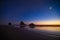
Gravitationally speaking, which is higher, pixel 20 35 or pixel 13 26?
pixel 13 26

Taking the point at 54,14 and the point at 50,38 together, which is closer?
the point at 50,38

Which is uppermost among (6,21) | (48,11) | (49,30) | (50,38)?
(48,11)

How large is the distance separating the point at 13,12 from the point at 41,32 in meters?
0.57

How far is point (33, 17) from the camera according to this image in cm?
165

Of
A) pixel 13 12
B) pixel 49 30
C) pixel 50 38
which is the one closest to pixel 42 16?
pixel 49 30

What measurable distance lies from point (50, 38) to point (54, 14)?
41 centimetres

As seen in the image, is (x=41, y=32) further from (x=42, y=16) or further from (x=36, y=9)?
(x=36, y=9)

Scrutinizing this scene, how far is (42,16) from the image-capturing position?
166 centimetres

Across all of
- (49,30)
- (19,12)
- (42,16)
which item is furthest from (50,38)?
(19,12)

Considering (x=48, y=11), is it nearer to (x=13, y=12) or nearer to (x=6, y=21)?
(x=13, y=12)

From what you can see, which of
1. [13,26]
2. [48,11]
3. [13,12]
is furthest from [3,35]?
[48,11]

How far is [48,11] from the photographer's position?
65.3 inches

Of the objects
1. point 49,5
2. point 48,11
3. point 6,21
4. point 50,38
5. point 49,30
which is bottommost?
point 50,38

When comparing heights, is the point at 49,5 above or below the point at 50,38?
above
